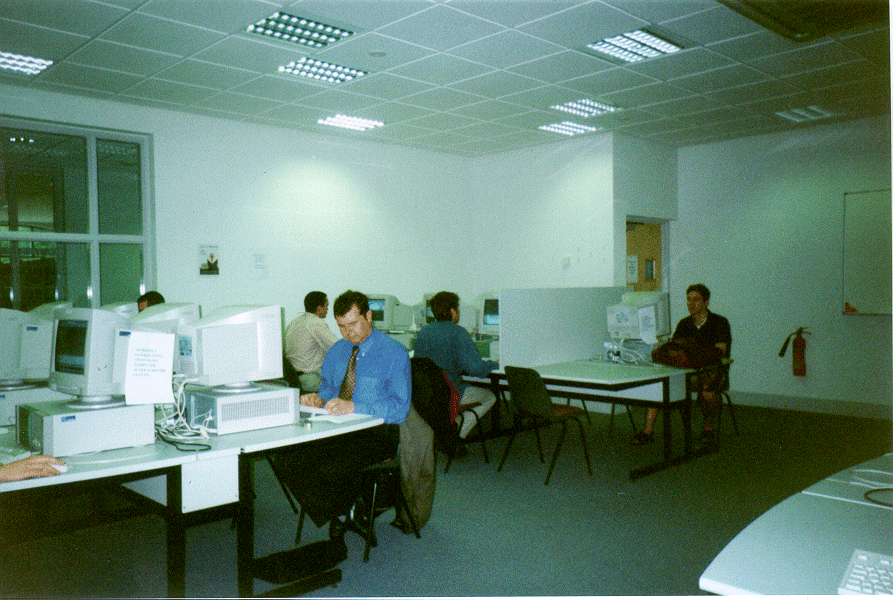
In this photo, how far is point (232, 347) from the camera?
253 cm

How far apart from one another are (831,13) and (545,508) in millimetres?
2746

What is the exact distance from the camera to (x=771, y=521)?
4.86 ft

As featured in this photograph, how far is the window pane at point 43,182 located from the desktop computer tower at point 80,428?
3.31 metres

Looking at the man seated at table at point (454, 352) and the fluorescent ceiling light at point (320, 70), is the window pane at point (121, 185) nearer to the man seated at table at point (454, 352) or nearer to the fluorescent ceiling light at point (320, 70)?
the fluorescent ceiling light at point (320, 70)

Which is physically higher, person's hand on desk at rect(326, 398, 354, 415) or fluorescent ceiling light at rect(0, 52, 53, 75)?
fluorescent ceiling light at rect(0, 52, 53, 75)

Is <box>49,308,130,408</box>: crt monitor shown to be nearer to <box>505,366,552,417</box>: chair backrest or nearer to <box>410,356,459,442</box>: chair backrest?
<box>410,356,459,442</box>: chair backrest

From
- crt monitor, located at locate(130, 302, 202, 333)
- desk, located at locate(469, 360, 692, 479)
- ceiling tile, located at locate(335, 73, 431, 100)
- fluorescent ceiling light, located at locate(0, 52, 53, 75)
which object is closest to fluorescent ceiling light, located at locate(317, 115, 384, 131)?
ceiling tile, located at locate(335, 73, 431, 100)

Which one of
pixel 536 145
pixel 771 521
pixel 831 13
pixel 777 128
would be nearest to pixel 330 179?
pixel 536 145

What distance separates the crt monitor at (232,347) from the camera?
8.15 feet

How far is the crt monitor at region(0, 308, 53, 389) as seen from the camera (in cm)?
344

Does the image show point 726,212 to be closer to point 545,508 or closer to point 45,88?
point 545,508

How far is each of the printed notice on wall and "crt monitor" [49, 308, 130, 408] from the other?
8 cm

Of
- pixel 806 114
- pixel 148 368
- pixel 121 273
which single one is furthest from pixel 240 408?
pixel 806 114

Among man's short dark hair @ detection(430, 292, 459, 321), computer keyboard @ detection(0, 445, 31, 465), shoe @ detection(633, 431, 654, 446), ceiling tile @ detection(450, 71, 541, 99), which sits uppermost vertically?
ceiling tile @ detection(450, 71, 541, 99)
